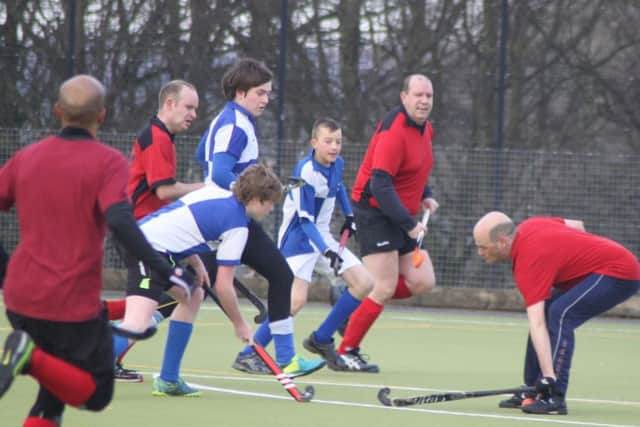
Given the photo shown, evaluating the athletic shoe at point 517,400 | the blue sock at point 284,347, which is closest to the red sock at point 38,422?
the blue sock at point 284,347

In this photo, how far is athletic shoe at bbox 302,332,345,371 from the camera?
8688mm

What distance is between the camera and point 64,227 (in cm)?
493

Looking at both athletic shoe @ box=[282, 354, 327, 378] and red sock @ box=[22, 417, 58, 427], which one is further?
athletic shoe @ box=[282, 354, 327, 378]

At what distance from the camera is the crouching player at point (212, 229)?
6.71m

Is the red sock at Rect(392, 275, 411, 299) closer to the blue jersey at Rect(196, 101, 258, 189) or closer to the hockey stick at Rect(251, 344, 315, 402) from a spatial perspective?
the blue jersey at Rect(196, 101, 258, 189)

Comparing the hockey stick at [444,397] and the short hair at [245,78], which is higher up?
the short hair at [245,78]


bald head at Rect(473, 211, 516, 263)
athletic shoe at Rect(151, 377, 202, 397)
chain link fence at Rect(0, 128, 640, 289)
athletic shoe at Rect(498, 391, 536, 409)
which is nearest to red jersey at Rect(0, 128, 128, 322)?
athletic shoe at Rect(151, 377, 202, 397)

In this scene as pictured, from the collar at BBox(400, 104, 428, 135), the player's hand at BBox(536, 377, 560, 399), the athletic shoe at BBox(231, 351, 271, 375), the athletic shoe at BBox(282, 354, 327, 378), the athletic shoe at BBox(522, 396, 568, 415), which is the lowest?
the athletic shoe at BBox(231, 351, 271, 375)

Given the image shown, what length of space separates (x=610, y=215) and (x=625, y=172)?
42cm

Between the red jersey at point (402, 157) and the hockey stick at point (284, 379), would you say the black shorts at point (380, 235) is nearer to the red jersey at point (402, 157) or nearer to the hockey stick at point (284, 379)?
the red jersey at point (402, 157)

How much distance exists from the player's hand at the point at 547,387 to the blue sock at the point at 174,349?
1.72m

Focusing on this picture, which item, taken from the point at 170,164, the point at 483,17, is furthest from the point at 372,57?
the point at 170,164

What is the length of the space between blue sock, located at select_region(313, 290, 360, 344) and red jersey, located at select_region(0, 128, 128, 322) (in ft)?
12.8

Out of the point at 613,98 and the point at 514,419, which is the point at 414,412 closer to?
the point at 514,419
